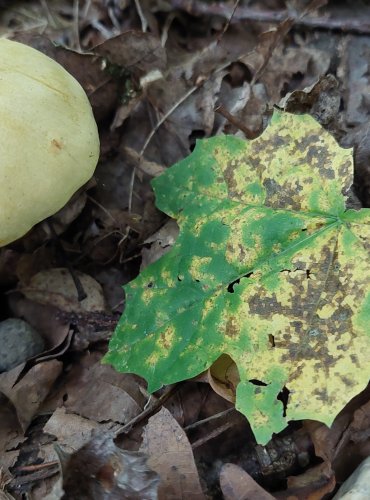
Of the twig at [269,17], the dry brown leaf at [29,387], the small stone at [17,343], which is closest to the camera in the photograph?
the dry brown leaf at [29,387]

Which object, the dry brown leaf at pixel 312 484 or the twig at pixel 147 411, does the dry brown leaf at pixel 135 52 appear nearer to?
the twig at pixel 147 411

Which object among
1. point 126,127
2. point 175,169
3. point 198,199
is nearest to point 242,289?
point 198,199

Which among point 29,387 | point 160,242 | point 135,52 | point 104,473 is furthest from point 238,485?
point 135,52

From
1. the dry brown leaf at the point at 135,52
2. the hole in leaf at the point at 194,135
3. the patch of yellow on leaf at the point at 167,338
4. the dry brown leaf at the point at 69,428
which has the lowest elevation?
the dry brown leaf at the point at 69,428

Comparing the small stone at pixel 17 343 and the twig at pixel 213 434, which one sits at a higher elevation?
the twig at pixel 213 434

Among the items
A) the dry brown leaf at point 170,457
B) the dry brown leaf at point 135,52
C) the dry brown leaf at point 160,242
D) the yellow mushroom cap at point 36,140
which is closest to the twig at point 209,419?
the dry brown leaf at point 170,457

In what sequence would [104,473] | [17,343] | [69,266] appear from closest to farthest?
[104,473] → [17,343] → [69,266]

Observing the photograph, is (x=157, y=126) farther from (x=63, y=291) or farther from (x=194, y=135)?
(x=63, y=291)

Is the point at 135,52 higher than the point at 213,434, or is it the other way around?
the point at 135,52
